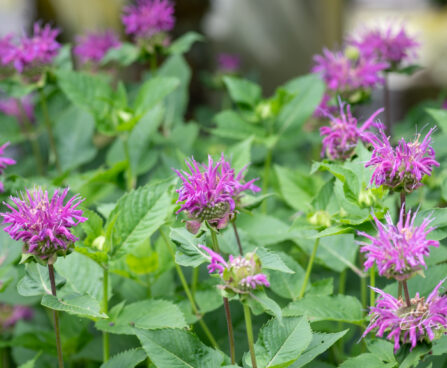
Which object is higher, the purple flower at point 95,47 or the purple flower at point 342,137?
the purple flower at point 95,47

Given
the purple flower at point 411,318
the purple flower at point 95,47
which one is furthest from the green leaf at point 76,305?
the purple flower at point 95,47

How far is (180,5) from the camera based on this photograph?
2.24 meters

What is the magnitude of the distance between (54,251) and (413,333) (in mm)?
394

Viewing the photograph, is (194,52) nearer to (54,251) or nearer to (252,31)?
(252,31)

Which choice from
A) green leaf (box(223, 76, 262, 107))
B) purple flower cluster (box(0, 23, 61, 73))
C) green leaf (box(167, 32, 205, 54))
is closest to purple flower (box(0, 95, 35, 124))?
purple flower cluster (box(0, 23, 61, 73))

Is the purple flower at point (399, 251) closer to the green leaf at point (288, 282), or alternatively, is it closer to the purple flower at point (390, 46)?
the green leaf at point (288, 282)

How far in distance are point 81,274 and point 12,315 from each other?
0.42m

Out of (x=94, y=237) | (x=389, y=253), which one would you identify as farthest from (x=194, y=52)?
(x=389, y=253)

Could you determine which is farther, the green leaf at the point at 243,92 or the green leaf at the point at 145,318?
the green leaf at the point at 243,92

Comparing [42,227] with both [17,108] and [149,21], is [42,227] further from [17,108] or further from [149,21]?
[17,108]

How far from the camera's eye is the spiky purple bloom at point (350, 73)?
1.11 m

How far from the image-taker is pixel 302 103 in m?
1.22

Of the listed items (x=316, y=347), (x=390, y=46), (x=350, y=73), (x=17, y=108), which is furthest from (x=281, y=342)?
(x=17, y=108)

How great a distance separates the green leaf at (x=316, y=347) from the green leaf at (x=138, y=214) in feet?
0.80
